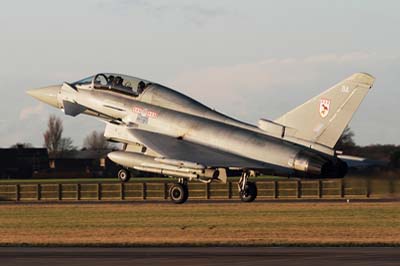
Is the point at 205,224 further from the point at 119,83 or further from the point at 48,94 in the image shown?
the point at 48,94

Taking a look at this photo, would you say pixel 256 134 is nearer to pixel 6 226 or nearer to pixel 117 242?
pixel 6 226

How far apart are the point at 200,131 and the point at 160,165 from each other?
246 cm

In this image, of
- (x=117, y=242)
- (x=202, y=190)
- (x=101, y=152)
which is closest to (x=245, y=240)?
(x=117, y=242)

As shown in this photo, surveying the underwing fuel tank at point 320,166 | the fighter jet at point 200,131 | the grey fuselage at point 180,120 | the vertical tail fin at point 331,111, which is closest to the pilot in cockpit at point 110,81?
the fighter jet at point 200,131

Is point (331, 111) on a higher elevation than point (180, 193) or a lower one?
higher

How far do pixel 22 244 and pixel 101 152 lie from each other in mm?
109770

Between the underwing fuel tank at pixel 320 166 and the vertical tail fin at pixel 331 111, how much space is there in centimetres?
76

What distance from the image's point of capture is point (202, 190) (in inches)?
2596

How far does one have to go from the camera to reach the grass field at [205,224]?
104 feet

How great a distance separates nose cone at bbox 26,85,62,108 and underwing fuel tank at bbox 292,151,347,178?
11.4 metres

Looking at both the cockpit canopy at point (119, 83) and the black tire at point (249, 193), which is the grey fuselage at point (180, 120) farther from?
the black tire at point (249, 193)

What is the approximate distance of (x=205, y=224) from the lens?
39.2 m

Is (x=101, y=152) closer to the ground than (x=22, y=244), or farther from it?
farther from it
